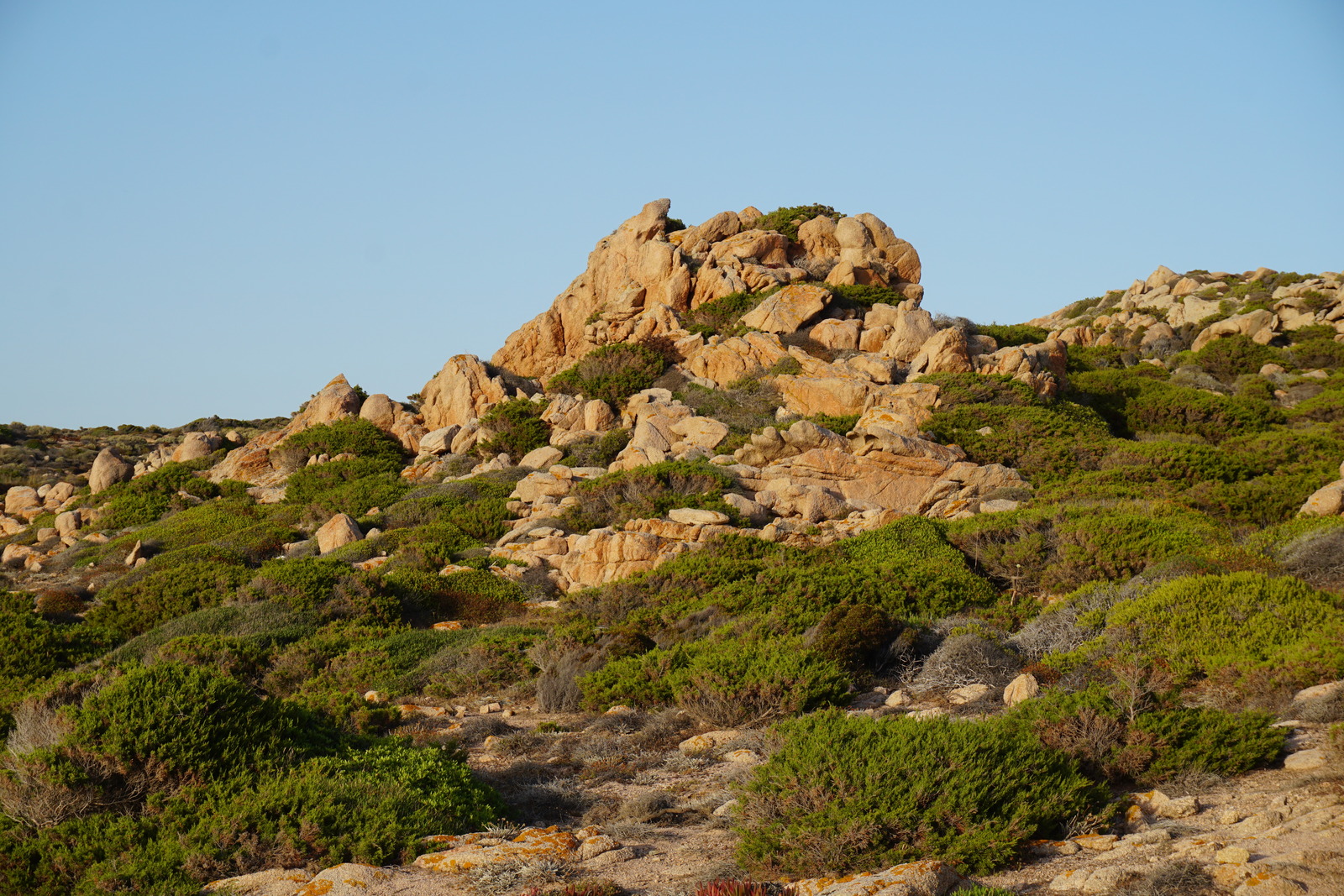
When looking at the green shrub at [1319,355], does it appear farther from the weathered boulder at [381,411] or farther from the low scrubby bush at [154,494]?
the low scrubby bush at [154,494]

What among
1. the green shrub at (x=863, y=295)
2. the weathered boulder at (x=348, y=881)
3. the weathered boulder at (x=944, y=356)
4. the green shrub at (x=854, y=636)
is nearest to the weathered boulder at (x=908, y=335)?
the weathered boulder at (x=944, y=356)

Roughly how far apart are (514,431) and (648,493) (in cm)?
875

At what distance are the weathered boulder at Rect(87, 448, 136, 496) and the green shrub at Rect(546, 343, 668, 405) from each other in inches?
554

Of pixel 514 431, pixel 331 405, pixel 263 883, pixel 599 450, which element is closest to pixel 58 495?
pixel 331 405

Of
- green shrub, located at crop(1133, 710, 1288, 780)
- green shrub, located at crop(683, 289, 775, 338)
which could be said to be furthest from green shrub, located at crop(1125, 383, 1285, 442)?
green shrub, located at crop(1133, 710, 1288, 780)

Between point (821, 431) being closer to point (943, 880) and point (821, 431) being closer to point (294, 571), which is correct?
point (294, 571)

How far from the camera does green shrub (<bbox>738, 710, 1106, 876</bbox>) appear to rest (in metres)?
5.77

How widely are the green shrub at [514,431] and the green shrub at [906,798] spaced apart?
2194 centimetres

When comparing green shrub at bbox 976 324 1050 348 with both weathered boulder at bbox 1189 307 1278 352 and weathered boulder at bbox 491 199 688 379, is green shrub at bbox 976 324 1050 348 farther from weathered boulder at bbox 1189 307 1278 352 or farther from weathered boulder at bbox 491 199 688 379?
weathered boulder at bbox 491 199 688 379

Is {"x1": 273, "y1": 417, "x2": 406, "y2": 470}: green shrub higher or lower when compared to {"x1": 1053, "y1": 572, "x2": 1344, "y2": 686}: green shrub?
higher

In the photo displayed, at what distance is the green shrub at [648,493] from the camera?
787 inches

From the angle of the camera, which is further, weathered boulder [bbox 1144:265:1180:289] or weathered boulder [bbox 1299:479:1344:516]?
weathered boulder [bbox 1144:265:1180:289]

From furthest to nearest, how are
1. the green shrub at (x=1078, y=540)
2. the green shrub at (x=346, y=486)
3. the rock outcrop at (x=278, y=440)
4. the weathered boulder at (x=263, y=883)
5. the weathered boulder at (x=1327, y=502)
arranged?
1. the rock outcrop at (x=278, y=440)
2. the green shrub at (x=346, y=486)
3. the weathered boulder at (x=1327, y=502)
4. the green shrub at (x=1078, y=540)
5. the weathered boulder at (x=263, y=883)

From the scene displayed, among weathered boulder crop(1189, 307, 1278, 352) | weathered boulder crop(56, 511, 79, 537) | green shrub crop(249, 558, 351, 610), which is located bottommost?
green shrub crop(249, 558, 351, 610)
